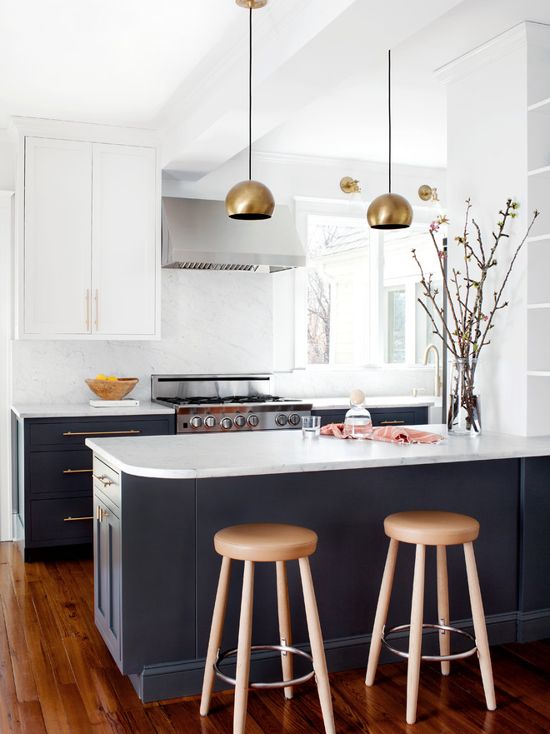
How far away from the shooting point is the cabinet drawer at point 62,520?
4668 mm

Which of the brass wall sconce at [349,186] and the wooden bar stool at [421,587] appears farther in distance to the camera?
the brass wall sconce at [349,186]

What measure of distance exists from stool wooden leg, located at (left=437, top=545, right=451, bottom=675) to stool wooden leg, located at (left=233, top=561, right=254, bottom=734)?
815 mm

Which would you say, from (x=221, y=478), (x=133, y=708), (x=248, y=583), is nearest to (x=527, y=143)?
(x=221, y=478)

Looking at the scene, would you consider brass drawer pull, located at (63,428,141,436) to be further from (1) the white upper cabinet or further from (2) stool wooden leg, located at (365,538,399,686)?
(2) stool wooden leg, located at (365,538,399,686)

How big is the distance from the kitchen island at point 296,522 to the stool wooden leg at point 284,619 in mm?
154

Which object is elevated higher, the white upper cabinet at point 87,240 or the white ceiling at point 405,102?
the white ceiling at point 405,102

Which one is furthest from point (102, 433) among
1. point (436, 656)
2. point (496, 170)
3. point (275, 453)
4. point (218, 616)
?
point (496, 170)

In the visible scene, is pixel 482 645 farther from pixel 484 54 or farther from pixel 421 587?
pixel 484 54

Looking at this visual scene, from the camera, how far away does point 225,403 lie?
5047 millimetres

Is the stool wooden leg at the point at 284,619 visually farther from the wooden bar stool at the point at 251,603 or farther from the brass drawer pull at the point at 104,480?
the brass drawer pull at the point at 104,480

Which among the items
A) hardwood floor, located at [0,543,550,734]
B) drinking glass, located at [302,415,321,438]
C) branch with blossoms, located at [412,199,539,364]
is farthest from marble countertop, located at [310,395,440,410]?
hardwood floor, located at [0,543,550,734]

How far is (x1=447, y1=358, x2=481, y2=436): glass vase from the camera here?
3633mm

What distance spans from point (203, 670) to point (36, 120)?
348 cm

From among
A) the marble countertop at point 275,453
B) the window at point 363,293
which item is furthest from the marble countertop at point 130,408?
the marble countertop at point 275,453
